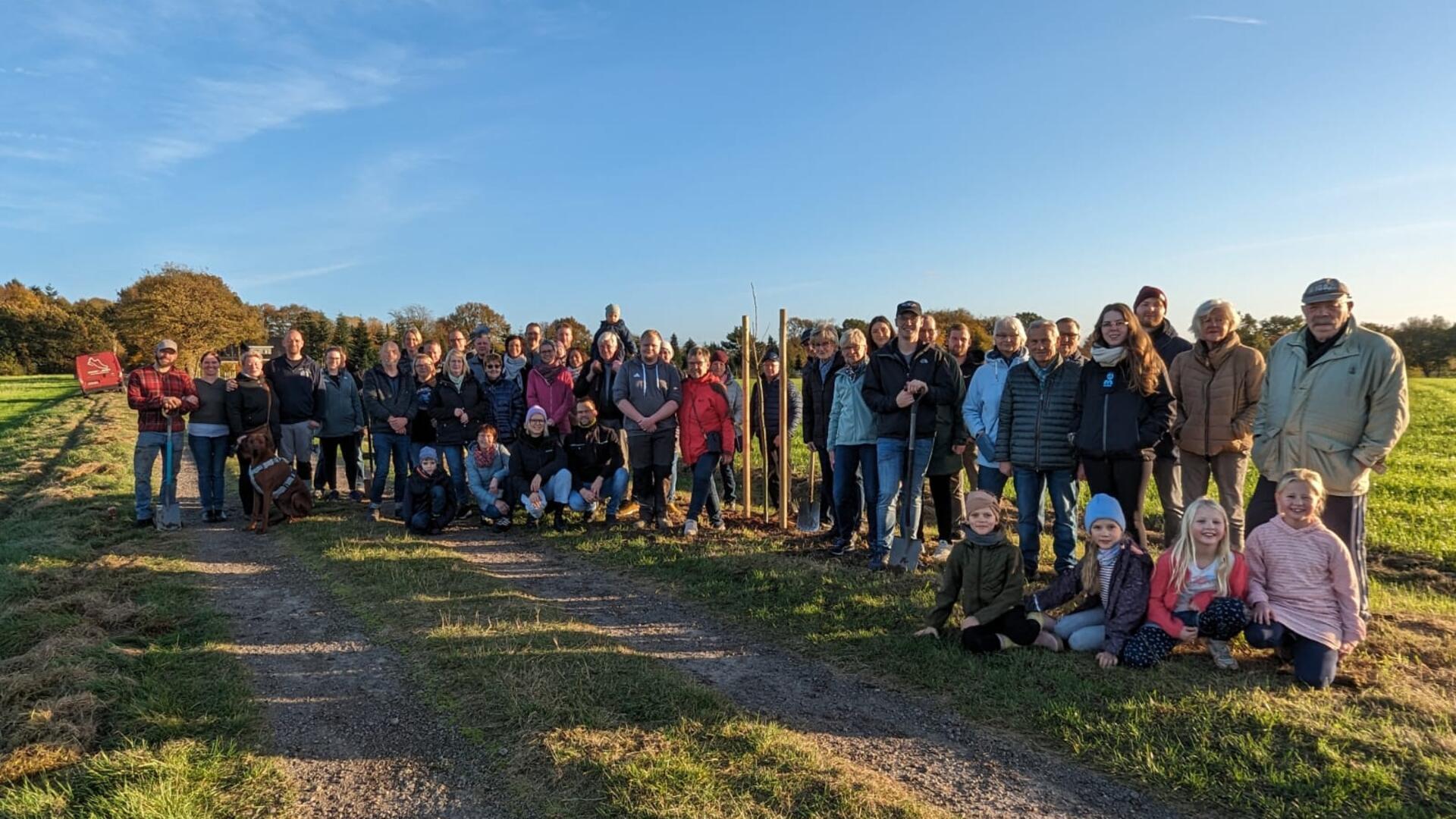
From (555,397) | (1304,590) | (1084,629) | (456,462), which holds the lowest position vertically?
(1084,629)

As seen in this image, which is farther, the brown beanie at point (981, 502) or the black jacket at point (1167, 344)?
the black jacket at point (1167, 344)

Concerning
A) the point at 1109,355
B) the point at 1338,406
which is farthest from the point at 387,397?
the point at 1338,406

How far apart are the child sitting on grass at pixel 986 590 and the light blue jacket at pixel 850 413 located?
2141mm

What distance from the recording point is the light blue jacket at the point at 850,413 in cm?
705

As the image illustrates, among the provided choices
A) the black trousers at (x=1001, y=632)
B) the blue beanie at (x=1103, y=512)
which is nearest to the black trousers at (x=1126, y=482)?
the blue beanie at (x=1103, y=512)

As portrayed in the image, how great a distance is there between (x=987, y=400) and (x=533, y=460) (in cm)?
491

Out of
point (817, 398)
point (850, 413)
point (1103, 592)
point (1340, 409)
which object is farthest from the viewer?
point (817, 398)

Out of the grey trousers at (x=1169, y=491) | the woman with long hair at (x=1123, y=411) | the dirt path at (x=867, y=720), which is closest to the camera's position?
the dirt path at (x=867, y=720)

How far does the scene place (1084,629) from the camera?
15.5 feet

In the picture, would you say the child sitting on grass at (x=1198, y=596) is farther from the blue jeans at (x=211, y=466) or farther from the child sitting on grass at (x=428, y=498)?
the blue jeans at (x=211, y=466)

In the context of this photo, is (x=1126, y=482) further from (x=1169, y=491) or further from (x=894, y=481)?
(x=894, y=481)

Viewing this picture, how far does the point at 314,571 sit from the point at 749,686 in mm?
4391

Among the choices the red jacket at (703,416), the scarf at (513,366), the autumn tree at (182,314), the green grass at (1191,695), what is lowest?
the green grass at (1191,695)

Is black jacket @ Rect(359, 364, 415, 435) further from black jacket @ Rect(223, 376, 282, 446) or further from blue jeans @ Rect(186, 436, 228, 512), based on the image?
blue jeans @ Rect(186, 436, 228, 512)
